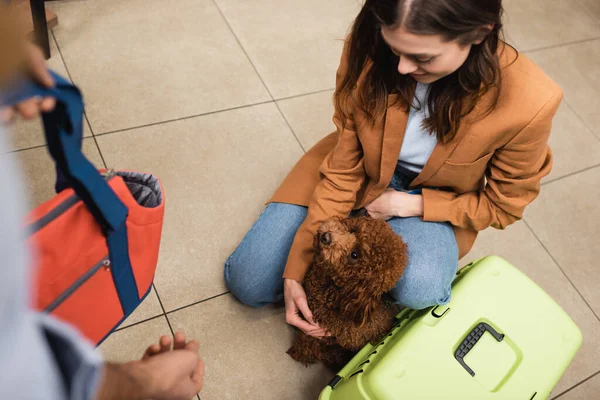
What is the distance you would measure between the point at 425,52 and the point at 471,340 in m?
0.66

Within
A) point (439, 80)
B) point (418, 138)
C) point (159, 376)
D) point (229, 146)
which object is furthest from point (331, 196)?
point (159, 376)

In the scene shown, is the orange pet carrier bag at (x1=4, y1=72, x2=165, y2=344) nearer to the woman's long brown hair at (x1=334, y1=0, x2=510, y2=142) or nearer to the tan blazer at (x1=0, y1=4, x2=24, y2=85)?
the tan blazer at (x1=0, y1=4, x2=24, y2=85)

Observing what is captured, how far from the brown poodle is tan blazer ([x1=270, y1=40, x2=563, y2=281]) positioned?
8 cm

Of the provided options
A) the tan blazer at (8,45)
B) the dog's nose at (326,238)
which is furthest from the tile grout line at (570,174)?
the tan blazer at (8,45)

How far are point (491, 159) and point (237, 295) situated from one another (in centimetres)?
76

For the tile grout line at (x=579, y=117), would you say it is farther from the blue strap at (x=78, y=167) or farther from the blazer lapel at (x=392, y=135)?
the blue strap at (x=78, y=167)

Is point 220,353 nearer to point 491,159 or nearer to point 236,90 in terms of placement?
point 491,159

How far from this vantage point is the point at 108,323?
0.82 metres

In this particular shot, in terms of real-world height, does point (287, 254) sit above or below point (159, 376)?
below

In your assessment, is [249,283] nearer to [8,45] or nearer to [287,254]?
Answer: [287,254]

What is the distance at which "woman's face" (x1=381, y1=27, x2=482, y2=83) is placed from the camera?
35.7 inches

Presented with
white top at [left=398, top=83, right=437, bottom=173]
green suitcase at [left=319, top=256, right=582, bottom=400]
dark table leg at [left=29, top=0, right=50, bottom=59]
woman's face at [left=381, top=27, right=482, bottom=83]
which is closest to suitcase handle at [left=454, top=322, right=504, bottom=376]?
green suitcase at [left=319, top=256, right=582, bottom=400]

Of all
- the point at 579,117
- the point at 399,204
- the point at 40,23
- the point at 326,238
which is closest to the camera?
the point at 326,238

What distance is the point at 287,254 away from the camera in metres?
1.41
